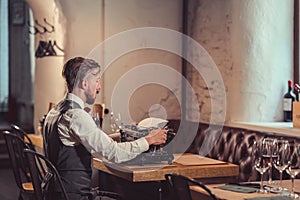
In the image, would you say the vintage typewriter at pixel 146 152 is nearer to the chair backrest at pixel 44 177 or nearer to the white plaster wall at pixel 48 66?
the chair backrest at pixel 44 177

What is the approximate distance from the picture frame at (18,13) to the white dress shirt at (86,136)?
Result: 7.36m

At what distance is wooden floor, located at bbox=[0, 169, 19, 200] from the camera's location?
653 cm

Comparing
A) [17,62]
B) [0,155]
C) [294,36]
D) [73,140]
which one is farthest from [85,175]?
[17,62]

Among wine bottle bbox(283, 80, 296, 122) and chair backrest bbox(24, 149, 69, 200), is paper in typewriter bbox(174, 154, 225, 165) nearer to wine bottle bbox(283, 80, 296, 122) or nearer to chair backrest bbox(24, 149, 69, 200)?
chair backrest bbox(24, 149, 69, 200)

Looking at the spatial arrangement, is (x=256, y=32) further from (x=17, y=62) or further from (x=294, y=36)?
(x=17, y=62)

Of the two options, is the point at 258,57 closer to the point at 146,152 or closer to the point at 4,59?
the point at 146,152

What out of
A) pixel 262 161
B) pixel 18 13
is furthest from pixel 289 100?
pixel 18 13

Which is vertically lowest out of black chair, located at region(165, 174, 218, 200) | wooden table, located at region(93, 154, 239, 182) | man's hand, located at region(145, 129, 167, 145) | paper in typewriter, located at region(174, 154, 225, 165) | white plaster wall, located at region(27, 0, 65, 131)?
wooden table, located at region(93, 154, 239, 182)

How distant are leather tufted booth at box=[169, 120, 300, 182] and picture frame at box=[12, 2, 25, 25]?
5749mm

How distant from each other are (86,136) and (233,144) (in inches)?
75.6

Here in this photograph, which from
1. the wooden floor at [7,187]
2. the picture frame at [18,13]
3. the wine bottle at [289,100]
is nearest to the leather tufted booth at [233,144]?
the wine bottle at [289,100]

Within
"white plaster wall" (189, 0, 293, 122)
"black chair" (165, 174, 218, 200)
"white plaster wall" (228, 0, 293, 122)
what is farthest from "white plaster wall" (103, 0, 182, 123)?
"black chair" (165, 174, 218, 200)

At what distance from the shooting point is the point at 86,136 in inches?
125

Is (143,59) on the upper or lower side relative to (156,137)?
upper
